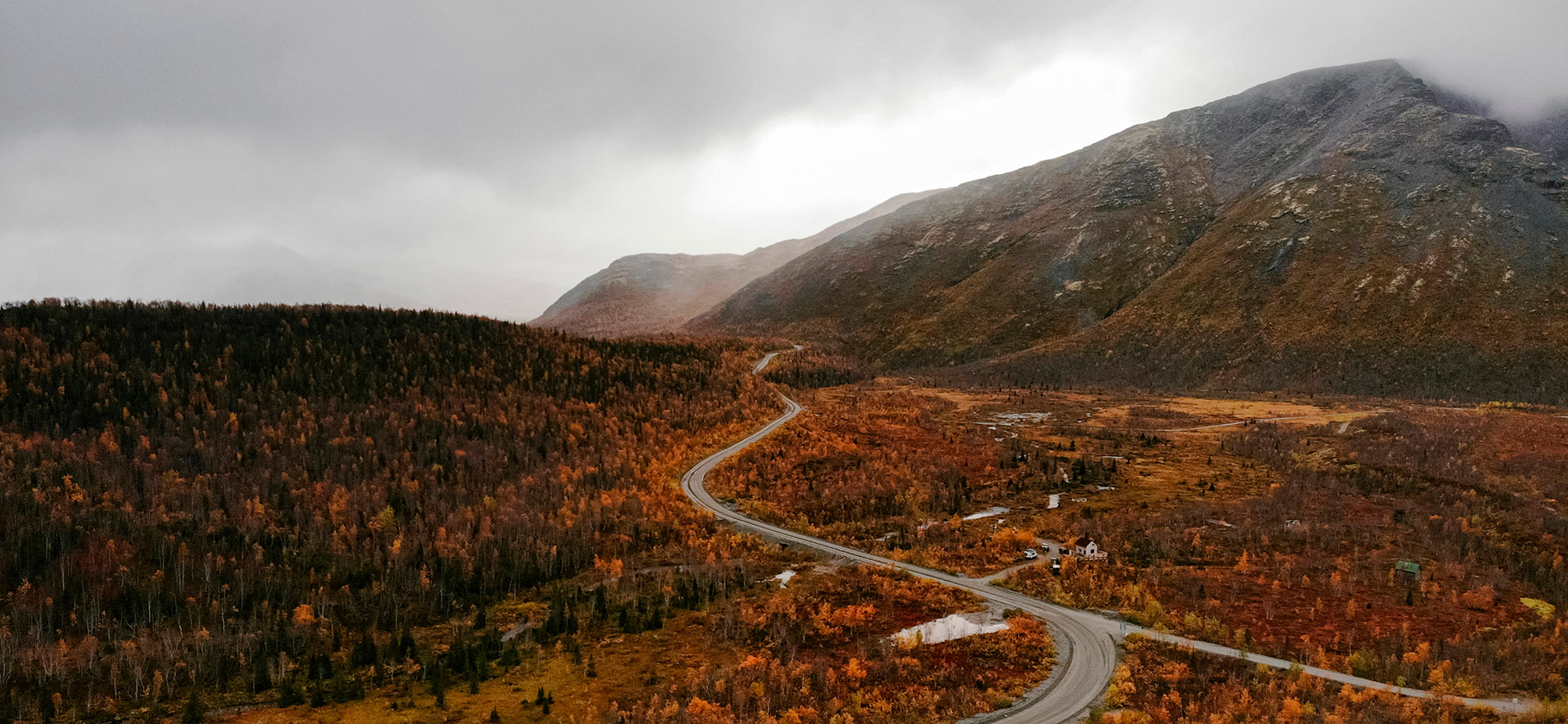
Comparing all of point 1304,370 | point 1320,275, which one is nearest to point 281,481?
point 1304,370

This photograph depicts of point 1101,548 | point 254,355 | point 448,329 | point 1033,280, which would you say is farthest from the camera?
point 1033,280

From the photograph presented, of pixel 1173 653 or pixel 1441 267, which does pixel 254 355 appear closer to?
pixel 1173 653

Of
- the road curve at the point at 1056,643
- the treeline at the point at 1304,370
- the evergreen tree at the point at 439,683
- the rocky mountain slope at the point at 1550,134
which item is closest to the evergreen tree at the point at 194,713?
the evergreen tree at the point at 439,683

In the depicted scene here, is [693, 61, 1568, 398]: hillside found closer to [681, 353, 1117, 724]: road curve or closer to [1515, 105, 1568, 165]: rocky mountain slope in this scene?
[1515, 105, 1568, 165]: rocky mountain slope

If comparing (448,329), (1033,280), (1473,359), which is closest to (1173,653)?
(448,329)

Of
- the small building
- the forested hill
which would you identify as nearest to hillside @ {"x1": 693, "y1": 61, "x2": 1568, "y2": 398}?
the forested hill

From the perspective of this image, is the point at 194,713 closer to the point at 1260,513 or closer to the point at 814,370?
the point at 1260,513
